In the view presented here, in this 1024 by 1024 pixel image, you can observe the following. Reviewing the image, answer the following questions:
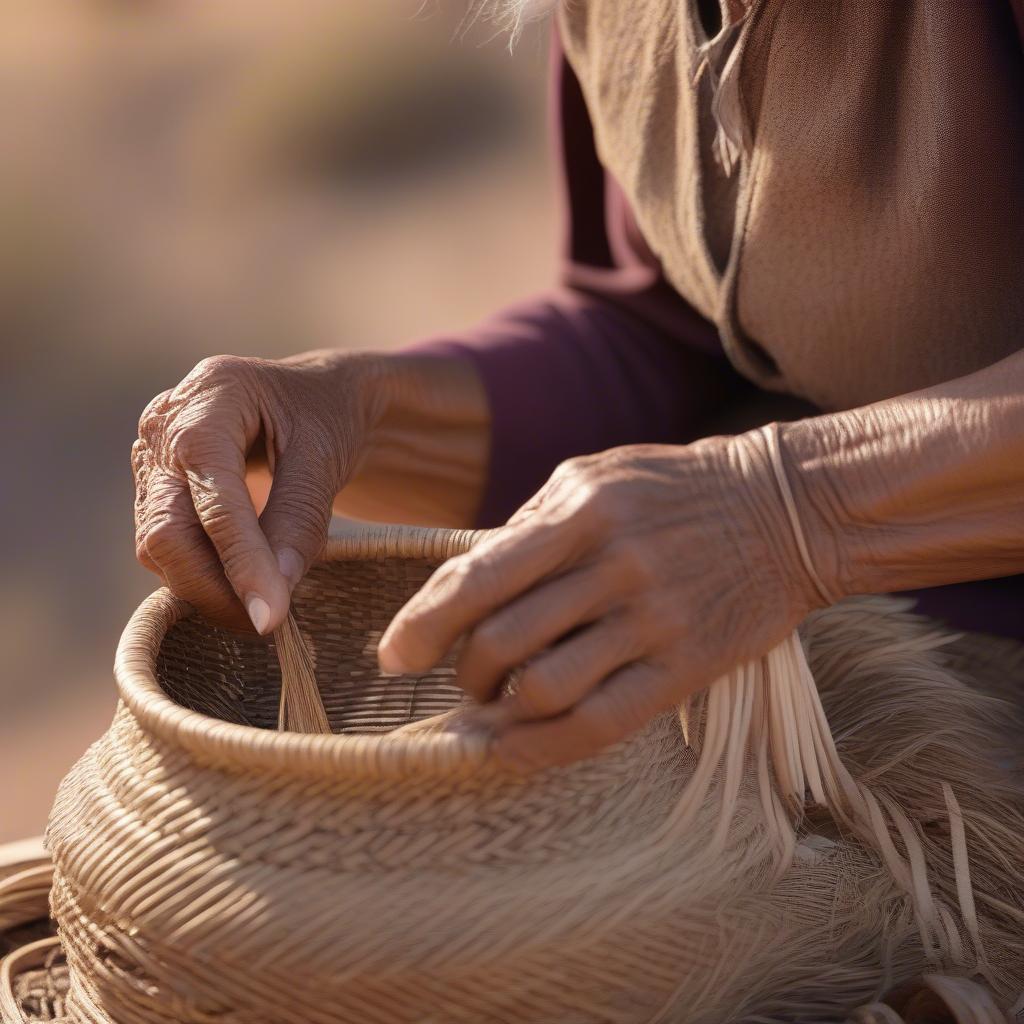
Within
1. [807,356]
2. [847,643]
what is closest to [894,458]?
[847,643]

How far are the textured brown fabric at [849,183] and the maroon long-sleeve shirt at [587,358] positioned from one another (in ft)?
0.61

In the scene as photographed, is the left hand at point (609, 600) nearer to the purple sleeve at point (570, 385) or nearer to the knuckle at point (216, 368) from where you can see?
the knuckle at point (216, 368)

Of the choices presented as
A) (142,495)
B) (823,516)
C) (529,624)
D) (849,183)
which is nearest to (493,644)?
(529,624)

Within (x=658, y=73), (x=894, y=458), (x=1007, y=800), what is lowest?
(x=1007, y=800)

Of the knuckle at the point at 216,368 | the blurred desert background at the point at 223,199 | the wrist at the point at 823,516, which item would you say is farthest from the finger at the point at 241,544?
the blurred desert background at the point at 223,199

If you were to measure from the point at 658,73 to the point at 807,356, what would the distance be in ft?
0.90

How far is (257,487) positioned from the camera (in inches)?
44.4

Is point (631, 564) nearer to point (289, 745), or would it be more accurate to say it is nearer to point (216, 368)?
point (289, 745)

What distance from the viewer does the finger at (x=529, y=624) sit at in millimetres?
761

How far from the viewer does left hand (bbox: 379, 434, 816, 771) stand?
756mm

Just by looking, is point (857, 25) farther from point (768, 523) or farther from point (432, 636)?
point (432, 636)

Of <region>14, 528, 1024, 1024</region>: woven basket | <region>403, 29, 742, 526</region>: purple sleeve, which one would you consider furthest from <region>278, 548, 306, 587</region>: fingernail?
<region>403, 29, 742, 526</region>: purple sleeve

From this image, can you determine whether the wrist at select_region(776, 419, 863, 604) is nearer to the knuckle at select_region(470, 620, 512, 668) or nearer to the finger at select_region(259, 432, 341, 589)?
the knuckle at select_region(470, 620, 512, 668)

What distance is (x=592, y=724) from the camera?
29.7 inches
